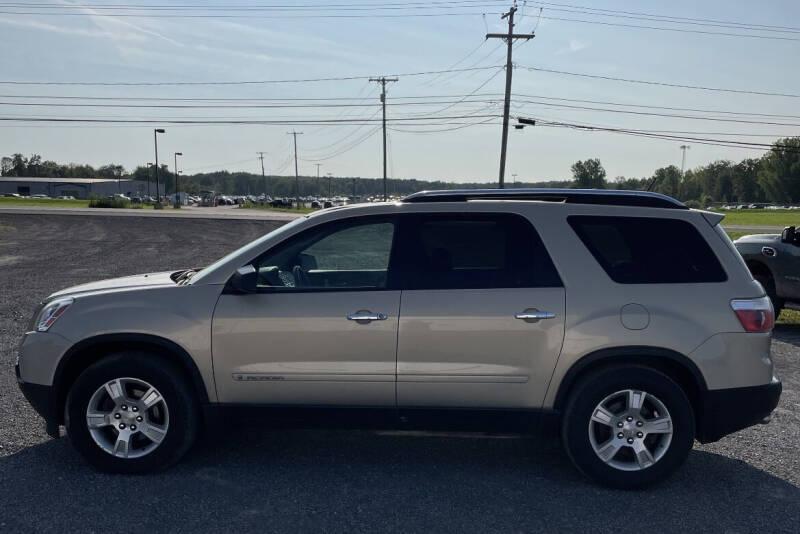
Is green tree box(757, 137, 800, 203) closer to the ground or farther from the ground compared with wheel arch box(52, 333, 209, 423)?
farther from the ground

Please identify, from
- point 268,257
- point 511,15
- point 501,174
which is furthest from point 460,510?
point 511,15

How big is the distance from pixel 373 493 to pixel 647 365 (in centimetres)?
194

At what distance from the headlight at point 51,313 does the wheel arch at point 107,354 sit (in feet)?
0.82

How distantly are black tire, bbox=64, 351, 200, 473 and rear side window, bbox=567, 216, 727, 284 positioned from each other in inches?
111

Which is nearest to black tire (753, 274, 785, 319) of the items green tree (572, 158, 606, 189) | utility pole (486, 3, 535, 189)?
utility pole (486, 3, 535, 189)

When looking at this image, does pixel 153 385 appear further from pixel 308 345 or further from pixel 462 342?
pixel 462 342

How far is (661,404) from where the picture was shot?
4.34 m

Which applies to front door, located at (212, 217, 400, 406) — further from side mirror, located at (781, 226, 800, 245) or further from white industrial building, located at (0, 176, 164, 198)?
white industrial building, located at (0, 176, 164, 198)

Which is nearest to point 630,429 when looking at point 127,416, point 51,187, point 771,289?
point 127,416

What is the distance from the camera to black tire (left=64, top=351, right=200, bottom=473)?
4.48 metres

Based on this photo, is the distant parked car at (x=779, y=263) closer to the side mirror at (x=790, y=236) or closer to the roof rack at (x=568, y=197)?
the side mirror at (x=790, y=236)

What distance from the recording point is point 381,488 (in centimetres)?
438

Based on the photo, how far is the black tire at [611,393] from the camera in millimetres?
4336

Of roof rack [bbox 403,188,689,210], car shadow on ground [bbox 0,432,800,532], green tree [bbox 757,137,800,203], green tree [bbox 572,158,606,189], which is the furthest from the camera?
green tree [bbox 757,137,800,203]
